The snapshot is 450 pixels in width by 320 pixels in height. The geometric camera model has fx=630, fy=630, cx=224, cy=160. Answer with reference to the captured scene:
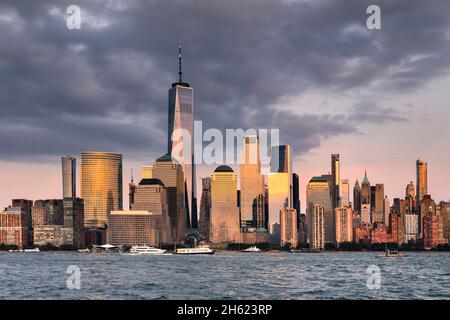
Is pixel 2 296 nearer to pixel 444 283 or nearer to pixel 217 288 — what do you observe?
pixel 217 288

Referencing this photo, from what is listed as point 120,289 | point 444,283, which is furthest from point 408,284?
point 120,289

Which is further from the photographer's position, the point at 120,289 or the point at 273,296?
the point at 120,289

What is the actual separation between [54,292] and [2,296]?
5.81m

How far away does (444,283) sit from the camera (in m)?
89.2
